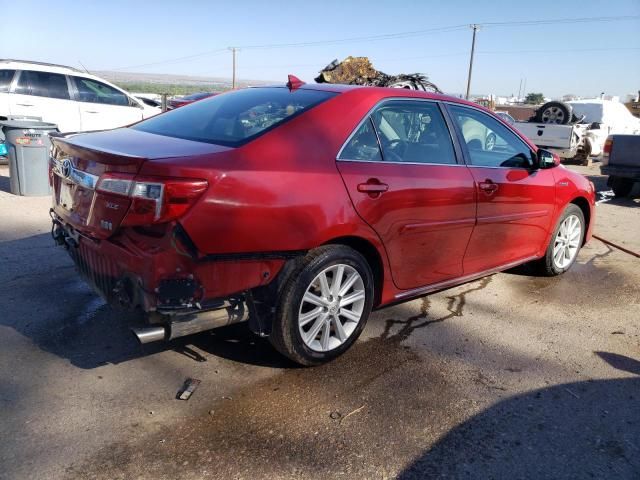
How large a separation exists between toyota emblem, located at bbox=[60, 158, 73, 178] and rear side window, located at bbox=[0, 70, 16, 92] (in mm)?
7799

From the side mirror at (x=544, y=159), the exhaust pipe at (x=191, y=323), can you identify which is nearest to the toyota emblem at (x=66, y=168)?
the exhaust pipe at (x=191, y=323)

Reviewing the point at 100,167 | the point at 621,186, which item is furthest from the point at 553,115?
the point at 100,167

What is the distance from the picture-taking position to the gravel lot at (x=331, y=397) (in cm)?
243

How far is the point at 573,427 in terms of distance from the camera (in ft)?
9.08

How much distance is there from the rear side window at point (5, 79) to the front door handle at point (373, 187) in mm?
8886

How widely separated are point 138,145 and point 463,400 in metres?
2.28

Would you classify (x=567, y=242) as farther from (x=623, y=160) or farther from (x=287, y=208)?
(x=623, y=160)

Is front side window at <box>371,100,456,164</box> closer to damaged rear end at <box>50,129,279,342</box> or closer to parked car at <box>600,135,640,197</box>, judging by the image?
damaged rear end at <box>50,129,279,342</box>

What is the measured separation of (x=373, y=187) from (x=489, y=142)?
1577 mm

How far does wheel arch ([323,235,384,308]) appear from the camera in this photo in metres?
3.19

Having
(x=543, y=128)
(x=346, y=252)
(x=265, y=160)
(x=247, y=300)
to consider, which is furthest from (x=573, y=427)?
(x=543, y=128)

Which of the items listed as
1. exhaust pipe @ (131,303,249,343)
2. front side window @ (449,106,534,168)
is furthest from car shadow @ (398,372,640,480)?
front side window @ (449,106,534,168)

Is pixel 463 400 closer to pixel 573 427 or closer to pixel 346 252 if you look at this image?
pixel 573 427

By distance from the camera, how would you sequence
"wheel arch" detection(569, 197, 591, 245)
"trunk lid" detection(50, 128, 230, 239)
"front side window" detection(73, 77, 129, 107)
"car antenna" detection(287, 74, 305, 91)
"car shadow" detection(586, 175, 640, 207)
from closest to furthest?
"trunk lid" detection(50, 128, 230, 239) < "car antenna" detection(287, 74, 305, 91) < "wheel arch" detection(569, 197, 591, 245) < "car shadow" detection(586, 175, 640, 207) < "front side window" detection(73, 77, 129, 107)
